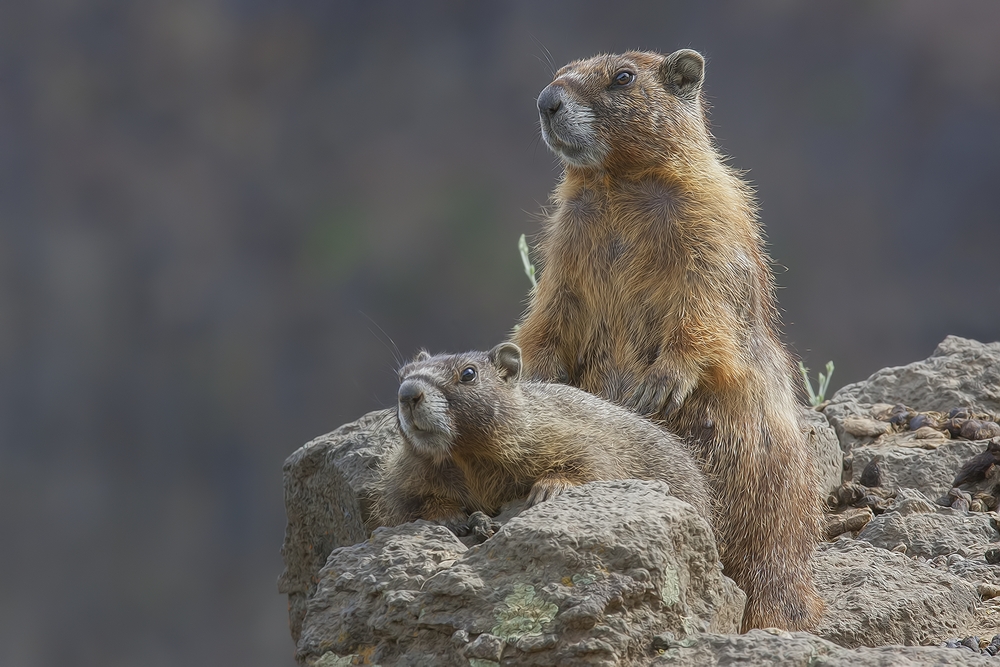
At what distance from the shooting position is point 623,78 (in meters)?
4.26

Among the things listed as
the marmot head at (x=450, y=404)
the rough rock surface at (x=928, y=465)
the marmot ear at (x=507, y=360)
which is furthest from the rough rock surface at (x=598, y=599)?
the rough rock surface at (x=928, y=465)

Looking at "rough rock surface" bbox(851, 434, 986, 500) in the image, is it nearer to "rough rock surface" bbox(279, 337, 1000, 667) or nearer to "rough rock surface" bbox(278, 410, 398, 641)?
"rough rock surface" bbox(279, 337, 1000, 667)

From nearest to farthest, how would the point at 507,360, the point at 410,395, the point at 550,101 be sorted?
1. the point at 410,395
2. the point at 507,360
3. the point at 550,101

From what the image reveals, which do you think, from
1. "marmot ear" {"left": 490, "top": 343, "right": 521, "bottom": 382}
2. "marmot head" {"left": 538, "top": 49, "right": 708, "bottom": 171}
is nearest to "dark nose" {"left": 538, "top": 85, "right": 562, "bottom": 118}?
"marmot head" {"left": 538, "top": 49, "right": 708, "bottom": 171}

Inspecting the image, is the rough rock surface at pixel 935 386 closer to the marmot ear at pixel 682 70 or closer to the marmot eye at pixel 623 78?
the marmot ear at pixel 682 70

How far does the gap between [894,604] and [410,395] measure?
5.57 feet

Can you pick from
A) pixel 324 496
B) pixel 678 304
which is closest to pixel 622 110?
pixel 678 304

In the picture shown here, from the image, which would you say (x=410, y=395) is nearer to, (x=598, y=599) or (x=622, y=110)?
(x=598, y=599)

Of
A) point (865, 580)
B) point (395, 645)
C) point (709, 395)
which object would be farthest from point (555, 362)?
point (395, 645)

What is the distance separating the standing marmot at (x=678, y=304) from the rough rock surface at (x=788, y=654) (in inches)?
40.0

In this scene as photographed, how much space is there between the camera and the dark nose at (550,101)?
4.13 meters

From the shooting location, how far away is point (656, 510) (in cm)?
293

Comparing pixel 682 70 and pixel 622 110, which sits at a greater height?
pixel 682 70

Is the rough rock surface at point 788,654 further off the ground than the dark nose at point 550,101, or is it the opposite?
the dark nose at point 550,101
